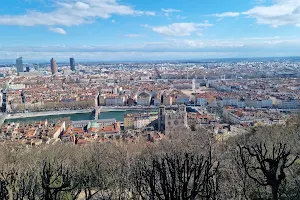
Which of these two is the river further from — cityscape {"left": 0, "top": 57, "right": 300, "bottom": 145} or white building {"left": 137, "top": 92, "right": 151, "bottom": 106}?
white building {"left": 137, "top": 92, "right": 151, "bottom": 106}

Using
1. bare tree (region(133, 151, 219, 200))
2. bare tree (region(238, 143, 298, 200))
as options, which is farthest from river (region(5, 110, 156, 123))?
bare tree (region(133, 151, 219, 200))

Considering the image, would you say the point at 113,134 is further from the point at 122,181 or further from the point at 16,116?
the point at 16,116

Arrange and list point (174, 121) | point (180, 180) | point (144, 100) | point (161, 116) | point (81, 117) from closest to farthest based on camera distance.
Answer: point (180, 180) → point (174, 121) → point (161, 116) → point (81, 117) → point (144, 100)

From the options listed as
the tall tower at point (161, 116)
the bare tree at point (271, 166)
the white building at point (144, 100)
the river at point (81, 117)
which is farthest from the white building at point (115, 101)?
the bare tree at point (271, 166)

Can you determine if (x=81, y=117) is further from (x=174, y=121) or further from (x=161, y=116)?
(x=174, y=121)

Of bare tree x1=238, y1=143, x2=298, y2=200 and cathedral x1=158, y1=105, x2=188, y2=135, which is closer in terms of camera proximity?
bare tree x1=238, y1=143, x2=298, y2=200

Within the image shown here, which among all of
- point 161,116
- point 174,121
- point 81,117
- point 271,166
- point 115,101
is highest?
point 271,166

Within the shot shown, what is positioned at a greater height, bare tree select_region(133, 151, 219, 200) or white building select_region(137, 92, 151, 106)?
bare tree select_region(133, 151, 219, 200)

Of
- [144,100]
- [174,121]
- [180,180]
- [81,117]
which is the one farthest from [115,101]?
[180,180]

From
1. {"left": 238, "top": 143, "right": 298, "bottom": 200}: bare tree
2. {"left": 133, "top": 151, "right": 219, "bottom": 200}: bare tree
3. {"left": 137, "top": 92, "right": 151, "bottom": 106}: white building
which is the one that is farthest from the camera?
{"left": 137, "top": 92, "right": 151, "bottom": 106}: white building

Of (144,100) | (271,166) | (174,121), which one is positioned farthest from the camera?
(144,100)

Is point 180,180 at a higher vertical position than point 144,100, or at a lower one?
higher
